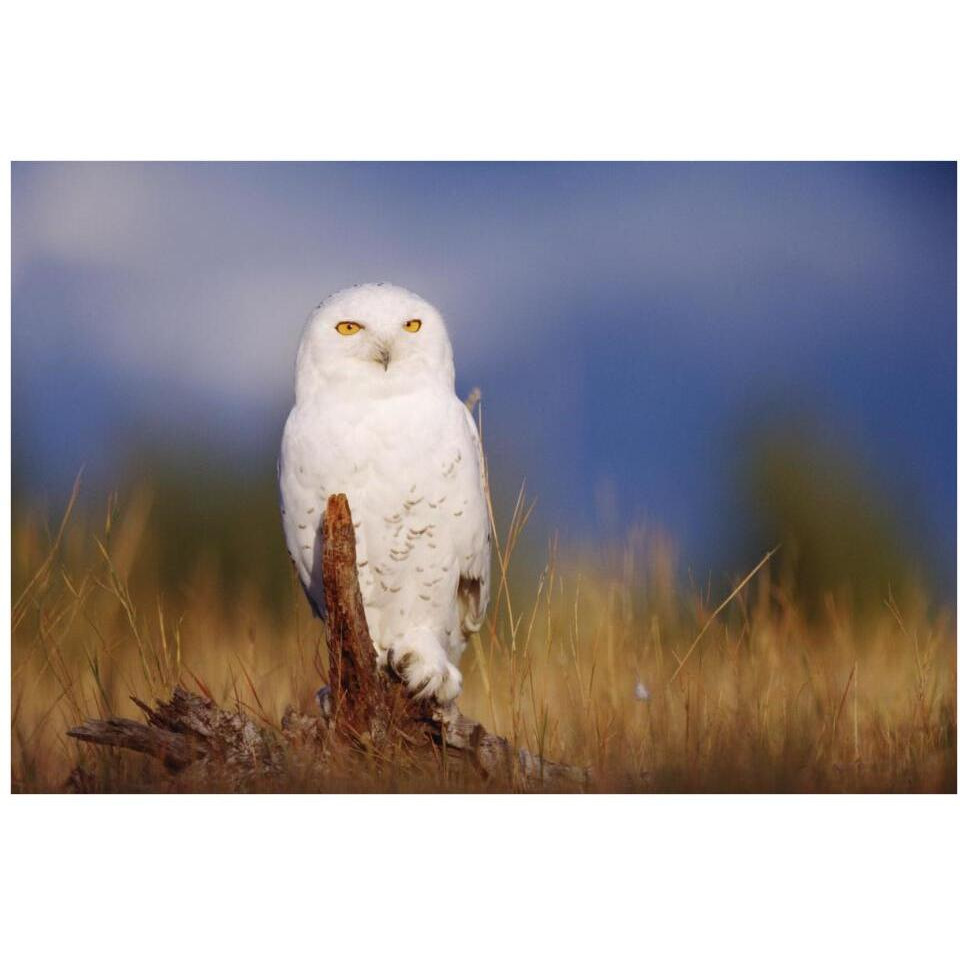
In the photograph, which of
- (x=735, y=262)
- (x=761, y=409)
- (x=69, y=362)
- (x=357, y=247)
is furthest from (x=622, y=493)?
(x=69, y=362)

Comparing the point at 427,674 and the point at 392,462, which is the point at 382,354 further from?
the point at 427,674

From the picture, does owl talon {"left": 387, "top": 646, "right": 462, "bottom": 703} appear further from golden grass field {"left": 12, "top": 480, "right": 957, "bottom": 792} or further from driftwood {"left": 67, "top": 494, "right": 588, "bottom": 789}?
golden grass field {"left": 12, "top": 480, "right": 957, "bottom": 792}

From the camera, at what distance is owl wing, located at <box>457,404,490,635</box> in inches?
140

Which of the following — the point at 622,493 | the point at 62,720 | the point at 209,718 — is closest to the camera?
the point at 209,718

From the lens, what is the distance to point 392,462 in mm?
3410

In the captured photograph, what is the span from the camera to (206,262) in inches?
150

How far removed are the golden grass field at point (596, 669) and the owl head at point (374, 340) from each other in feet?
2.19

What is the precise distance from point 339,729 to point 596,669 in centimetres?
89

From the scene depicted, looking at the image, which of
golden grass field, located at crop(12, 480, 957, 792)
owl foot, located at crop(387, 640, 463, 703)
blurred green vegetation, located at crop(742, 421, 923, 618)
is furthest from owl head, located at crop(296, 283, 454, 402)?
blurred green vegetation, located at crop(742, 421, 923, 618)

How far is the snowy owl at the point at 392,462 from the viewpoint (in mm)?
3402

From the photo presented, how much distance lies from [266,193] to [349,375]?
76 cm

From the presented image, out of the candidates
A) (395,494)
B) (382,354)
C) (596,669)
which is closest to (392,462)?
(395,494)

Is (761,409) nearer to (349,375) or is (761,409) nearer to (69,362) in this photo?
Result: (349,375)

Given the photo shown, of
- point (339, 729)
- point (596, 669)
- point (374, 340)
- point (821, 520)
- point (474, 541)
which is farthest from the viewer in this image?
point (821, 520)
